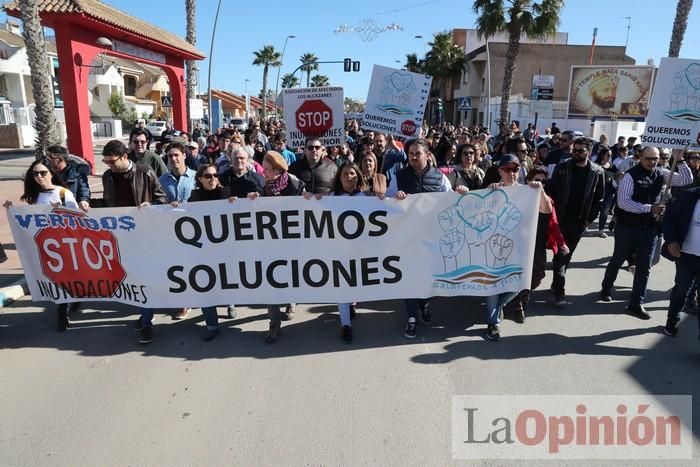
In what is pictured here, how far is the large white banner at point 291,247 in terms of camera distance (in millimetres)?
4383

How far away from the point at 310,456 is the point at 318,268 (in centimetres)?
187

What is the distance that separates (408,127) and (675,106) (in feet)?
11.2

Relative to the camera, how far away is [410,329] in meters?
4.52

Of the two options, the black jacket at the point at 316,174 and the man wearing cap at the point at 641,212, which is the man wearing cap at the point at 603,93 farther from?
the black jacket at the point at 316,174

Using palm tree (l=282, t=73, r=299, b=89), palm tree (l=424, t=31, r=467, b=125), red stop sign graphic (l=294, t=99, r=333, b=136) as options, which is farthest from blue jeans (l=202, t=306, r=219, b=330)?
palm tree (l=282, t=73, r=299, b=89)

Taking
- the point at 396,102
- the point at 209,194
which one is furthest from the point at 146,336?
the point at 396,102

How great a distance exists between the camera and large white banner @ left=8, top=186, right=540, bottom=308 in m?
4.38

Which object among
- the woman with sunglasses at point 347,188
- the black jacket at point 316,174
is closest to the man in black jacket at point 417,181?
the woman with sunglasses at point 347,188

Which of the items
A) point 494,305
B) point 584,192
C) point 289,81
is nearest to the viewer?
point 494,305

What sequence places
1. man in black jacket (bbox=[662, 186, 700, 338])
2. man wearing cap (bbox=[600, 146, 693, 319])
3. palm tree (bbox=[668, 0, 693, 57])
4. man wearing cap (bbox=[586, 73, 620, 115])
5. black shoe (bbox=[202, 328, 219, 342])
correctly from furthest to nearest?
man wearing cap (bbox=[586, 73, 620, 115]) → palm tree (bbox=[668, 0, 693, 57]) → man wearing cap (bbox=[600, 146, 693, 319]) → black shoe (bbox=[202, 328, 219, 342]) → man in black jacket (bbox=[662, 186, 700, 338])

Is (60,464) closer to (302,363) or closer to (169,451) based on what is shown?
(169,451)

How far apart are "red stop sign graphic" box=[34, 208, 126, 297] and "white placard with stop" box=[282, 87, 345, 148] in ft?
9.87

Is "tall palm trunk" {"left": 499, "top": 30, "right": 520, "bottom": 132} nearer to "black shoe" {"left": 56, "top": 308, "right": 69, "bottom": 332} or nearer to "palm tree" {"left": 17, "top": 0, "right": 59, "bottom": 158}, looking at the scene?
"palm tree" {"left": 17, "top": 0, "right": 59, "bottom": 158}

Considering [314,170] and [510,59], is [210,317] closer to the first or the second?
[314,170]
